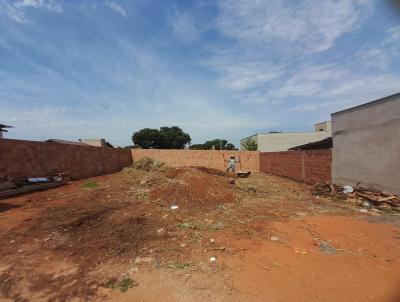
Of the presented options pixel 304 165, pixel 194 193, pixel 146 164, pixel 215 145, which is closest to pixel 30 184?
pixel 194 193

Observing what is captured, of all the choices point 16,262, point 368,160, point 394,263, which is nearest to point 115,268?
point 16,262

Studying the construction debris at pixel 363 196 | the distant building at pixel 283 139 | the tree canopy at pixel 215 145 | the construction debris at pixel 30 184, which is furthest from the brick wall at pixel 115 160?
the tree canopy at pixel 215 145

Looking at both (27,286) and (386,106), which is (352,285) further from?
(386,106)

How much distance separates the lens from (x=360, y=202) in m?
8.22

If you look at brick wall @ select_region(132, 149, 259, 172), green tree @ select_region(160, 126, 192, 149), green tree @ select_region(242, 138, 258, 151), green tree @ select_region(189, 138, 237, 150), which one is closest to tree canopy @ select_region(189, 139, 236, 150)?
green tree @ select_region(189, 138, 237, 150)

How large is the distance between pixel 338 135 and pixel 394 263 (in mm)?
7614

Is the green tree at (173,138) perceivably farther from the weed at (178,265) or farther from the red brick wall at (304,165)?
the weed at (178,265)

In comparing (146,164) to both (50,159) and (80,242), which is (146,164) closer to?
(50,159)

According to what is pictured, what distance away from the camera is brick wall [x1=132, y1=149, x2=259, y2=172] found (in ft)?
72.8

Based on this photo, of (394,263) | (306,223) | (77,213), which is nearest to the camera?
(394,263)

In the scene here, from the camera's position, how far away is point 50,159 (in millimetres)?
12234

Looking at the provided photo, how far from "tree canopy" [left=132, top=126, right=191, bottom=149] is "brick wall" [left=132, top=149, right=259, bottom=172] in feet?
70.2

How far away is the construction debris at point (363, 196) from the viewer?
753cm

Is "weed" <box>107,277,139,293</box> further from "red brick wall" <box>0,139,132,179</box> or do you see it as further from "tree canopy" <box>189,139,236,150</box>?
"tree canopy" <box>189,139,236,150</box>
